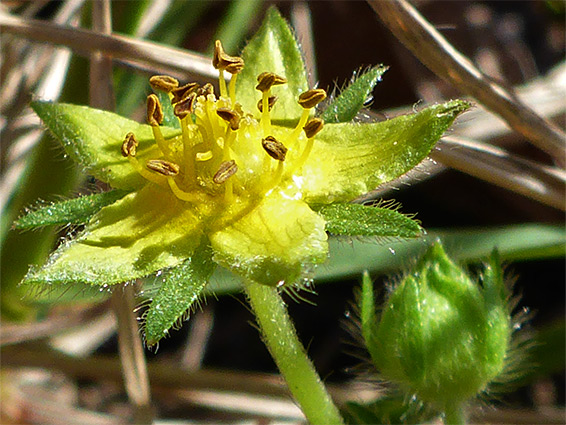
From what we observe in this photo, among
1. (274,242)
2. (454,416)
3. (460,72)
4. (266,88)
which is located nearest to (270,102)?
(266,88)

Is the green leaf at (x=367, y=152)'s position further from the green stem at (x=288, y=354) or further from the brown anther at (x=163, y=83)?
the brown anther at (x=163, y=83)

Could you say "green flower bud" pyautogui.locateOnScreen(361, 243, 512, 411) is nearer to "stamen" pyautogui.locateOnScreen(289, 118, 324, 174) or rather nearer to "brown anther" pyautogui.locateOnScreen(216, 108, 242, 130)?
"stamen" pyautogui.locateOnScreen(289, 118, 324, 174)

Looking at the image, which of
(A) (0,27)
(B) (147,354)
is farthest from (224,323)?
(A) (0,27)

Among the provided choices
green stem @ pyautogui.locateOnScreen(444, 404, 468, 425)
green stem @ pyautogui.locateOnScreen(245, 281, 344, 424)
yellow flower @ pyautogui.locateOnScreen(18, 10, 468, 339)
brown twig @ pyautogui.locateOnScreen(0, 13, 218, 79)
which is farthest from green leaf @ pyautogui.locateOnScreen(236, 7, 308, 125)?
green stem @ pyautogui.locateOnScreen(444, 404, 468, 425)

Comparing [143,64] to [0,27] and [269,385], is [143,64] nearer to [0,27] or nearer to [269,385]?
[0,27]

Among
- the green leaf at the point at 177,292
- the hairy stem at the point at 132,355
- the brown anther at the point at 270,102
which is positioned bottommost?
the hairy stem at the point at 132,355

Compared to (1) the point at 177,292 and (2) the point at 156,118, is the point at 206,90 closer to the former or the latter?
(2) the point at 156,118

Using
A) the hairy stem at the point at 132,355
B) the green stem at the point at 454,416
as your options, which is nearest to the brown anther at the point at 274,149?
the green stem at the point at 454,416
